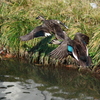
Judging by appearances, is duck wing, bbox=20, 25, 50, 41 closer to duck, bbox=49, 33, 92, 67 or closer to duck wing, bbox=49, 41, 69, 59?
duck, bbox=49, 33, 92, 67

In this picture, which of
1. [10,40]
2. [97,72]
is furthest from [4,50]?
[97,72]

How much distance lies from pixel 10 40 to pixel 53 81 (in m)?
1.79

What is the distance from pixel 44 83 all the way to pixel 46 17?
246cm

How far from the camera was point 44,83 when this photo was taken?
523cm

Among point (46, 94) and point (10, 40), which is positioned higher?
point (10, 40)

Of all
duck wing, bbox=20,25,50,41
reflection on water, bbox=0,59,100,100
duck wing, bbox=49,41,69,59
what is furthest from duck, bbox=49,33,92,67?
duck wing, bbox=20,25,50,41

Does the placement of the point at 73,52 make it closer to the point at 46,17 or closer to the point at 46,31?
the point at 46,31

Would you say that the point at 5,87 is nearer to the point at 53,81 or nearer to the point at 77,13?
the point at 53,81

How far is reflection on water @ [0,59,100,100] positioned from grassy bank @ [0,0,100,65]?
52cm

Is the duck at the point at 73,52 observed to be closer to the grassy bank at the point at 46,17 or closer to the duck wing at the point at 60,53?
the duck wing at the point at 60,53

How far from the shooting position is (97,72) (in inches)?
227

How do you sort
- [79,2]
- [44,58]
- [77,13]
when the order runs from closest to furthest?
1. [44,58]
2. [77,13]
3. [79,2]

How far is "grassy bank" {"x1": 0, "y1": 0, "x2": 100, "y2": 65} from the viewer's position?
6.52 metres

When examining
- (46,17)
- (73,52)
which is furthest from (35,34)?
(46,17)
